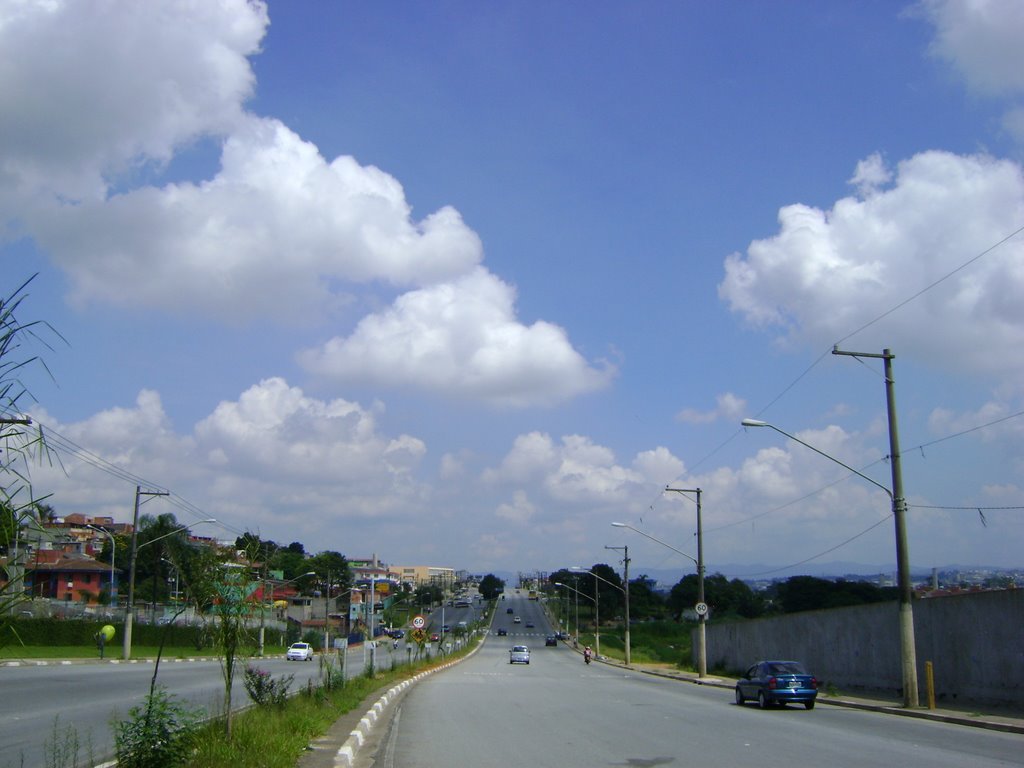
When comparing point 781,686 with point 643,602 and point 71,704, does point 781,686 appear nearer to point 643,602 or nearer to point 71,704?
point 71,704

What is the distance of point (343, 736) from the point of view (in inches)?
643

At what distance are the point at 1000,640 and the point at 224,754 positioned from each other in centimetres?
1969

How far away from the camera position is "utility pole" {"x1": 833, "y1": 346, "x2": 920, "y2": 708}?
24.0 m

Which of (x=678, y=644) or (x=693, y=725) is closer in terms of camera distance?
(x=693, y=725)

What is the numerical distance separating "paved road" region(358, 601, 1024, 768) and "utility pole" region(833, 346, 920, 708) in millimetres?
1778

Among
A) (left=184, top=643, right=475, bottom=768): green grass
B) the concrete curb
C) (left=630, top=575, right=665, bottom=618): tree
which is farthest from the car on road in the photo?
(left=630, top=575, right=665, bottom=618): tree

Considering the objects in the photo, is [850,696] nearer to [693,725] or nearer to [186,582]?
[693,725]

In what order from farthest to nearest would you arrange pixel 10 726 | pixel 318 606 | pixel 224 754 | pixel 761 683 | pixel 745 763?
pixel 318 606, pixel 761 683, pixel 10 726, pixel 745 763, pixel 224 754

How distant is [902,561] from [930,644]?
12.0 feet

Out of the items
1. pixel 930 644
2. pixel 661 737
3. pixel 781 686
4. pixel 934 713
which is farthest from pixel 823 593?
pixel 661 737

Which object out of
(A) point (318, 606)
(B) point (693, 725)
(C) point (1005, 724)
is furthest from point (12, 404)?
(A) point (318, 606)

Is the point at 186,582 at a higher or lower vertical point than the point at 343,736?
higher

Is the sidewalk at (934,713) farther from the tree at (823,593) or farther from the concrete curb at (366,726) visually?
the tree at (823,593)

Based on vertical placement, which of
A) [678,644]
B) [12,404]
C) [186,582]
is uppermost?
[12,404]
